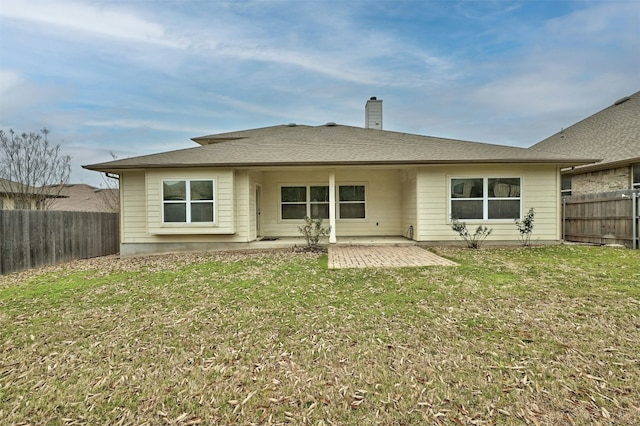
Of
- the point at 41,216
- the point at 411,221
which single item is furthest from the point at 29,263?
the point at 411,221

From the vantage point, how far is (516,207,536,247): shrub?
10.4m

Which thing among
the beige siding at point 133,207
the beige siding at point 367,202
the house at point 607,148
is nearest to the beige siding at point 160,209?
the beige siding at point 133,207

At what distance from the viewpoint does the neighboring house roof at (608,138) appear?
42.7 feet

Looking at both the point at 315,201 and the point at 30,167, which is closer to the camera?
the point at 315,201

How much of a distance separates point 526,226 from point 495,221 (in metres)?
0.85

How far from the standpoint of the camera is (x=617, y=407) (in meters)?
2.42

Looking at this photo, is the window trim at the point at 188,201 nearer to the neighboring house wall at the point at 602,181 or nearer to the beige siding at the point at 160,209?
the beige siding at the point at 160,209

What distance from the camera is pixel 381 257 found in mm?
8773

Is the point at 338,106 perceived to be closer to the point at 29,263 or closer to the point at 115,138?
the point at 115,138

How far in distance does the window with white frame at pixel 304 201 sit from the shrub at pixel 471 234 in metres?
4.77

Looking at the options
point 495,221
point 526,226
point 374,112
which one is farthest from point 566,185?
point 374,112

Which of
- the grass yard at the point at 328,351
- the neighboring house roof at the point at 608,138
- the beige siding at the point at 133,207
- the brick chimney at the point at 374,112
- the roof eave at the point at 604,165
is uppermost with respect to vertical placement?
the brick chimney at the point at 374,112

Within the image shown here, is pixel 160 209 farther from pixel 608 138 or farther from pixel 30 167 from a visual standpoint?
pixel 608 138

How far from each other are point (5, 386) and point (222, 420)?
6.41ft
